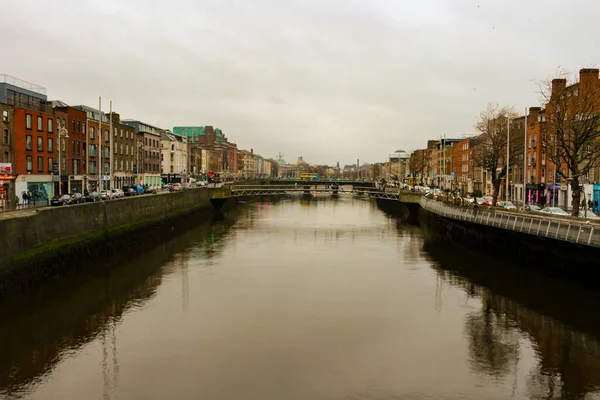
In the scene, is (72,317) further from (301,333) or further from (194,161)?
(194,161)

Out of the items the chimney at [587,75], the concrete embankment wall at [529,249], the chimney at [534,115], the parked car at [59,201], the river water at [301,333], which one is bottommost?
the river water at [301,333]

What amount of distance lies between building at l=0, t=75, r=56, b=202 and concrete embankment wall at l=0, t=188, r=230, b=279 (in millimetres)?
12372

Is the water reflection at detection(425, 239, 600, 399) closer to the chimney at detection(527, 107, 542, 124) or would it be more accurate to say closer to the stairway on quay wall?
the stairway on quay wall

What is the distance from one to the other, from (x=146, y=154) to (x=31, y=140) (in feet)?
168

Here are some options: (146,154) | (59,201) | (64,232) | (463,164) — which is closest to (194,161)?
(146,154)

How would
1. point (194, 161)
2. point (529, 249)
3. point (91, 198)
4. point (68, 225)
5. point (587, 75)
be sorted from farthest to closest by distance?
1. point (194, 161)
2. point (587, 75)
3. point (91, 198)
4. point (529, 249)
5. point (68, 225)

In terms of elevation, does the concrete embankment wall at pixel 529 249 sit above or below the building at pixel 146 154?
below

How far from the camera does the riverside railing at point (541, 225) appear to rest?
31364mm

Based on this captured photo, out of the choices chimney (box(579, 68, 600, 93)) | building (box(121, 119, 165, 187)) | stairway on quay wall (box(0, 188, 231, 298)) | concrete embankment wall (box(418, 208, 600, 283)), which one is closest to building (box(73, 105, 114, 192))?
building (box(121, 119, 165, 187))

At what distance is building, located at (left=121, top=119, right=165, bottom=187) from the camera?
106250 mm

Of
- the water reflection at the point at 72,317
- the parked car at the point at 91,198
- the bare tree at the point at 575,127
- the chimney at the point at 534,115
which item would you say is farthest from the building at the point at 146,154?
the bare tree at the point at 575,127

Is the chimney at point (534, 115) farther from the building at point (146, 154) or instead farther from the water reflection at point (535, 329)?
the building at point (146, 154)

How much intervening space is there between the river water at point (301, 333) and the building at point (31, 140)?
2574cm

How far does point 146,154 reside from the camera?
11394 centimetres
